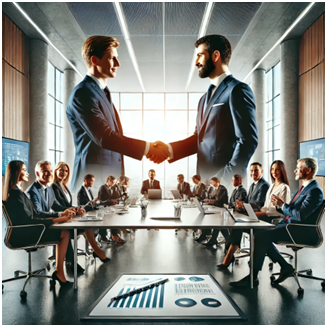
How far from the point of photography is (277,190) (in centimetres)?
441

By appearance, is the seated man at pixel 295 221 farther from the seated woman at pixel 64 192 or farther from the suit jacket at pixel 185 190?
the suit jacket at pixel 185 190

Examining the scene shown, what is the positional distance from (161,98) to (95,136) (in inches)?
80.3

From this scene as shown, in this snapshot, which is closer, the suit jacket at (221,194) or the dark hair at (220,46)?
the dark hair at (220,46)

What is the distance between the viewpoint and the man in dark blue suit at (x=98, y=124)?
13.5 ft

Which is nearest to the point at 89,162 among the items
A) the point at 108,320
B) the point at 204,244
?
the point at 108,320

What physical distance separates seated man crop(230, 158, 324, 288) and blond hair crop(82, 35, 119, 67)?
10.5ft

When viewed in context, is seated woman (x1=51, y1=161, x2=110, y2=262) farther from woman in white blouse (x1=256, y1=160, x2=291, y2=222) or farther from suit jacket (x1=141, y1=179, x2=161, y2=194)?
suit jacket (x1=141, y1=179, x2=161, y2=194)

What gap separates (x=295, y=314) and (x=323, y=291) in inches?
30.1

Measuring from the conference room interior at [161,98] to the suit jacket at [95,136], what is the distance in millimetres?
160

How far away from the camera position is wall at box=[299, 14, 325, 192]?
7543 millimetres

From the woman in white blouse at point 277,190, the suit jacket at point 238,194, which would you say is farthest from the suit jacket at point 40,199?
the woman in white blouse at point 277,190

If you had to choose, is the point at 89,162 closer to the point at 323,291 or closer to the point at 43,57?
the point at 323,291

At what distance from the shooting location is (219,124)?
13.5 ft

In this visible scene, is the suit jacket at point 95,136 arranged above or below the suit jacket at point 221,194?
above
